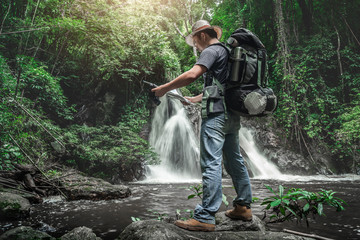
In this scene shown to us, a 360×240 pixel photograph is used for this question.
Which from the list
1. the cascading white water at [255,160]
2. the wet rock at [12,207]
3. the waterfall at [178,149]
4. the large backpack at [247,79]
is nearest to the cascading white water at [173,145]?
the waterfall at [178,149]

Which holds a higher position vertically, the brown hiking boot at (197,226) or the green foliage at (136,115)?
the green foliage at (136,115)

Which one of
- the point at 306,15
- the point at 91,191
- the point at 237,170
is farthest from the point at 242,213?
the point at 306,15

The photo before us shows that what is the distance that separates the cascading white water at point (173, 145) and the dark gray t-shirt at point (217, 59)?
7.20 metres

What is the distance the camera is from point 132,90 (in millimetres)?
10602

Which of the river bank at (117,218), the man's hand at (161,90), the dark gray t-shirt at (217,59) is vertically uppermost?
the dark gray t-shirt at (217,59)

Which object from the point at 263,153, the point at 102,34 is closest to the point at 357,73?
the point at 263,153

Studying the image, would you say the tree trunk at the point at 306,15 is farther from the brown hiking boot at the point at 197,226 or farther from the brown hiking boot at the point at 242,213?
the brown hiking boot at the point at 197,226

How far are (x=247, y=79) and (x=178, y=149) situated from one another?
8087 mm

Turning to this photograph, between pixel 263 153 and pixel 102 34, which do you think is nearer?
pixel 102 34

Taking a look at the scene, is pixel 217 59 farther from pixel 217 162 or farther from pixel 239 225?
pixel 239 225

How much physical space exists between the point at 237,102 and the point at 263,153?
9.76 metres

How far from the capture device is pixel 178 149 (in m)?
9.96

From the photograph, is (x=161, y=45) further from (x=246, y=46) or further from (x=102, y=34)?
(x=246, y=46)

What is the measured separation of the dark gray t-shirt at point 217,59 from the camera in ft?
6.94
